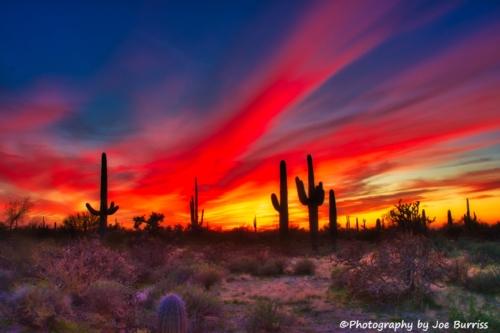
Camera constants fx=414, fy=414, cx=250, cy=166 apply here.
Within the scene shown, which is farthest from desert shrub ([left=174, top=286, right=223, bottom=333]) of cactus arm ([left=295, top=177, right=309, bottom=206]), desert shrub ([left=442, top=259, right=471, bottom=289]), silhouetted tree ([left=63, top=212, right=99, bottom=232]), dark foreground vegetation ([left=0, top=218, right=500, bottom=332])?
silhouetted tree ([left=63, top=212, right=99, bottom=232])

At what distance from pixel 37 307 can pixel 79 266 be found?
8.54 ft

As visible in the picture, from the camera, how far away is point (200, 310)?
9359mm

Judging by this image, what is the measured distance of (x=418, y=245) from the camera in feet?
36.8

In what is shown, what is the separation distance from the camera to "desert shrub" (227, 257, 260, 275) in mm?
18984

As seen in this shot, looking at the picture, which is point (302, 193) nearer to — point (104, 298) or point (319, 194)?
point (319, 194)

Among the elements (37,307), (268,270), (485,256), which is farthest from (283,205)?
(37,307)

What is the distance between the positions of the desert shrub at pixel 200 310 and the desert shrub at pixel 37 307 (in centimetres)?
248

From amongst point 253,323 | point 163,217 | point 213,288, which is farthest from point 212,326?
point 163,217

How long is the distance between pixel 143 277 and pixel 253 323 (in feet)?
29.1

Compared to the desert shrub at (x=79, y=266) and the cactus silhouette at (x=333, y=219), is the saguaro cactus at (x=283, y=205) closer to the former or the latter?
the cactus silhouette at (x=333, y=219)

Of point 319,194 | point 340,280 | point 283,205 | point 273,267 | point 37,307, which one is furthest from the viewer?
point 283,205

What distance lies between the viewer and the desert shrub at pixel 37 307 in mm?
8078
